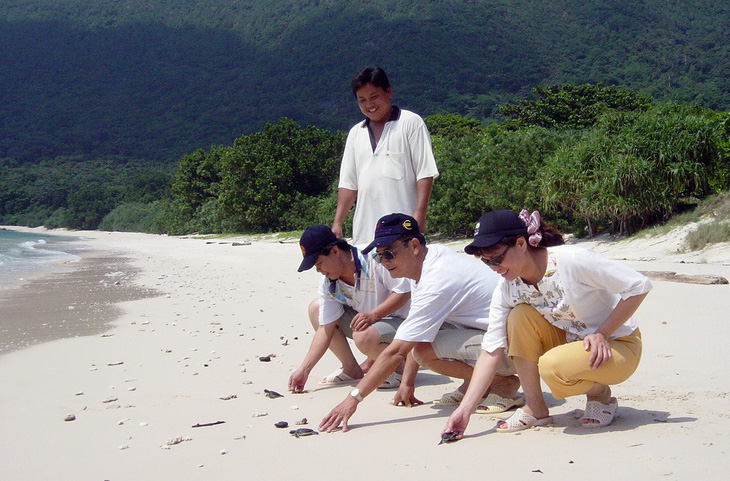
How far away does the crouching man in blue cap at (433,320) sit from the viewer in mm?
3307

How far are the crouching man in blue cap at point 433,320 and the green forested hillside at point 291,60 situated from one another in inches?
2087

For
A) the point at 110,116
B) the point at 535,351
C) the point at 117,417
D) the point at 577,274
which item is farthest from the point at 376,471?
the point at 110,116

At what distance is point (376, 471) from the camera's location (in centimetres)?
272

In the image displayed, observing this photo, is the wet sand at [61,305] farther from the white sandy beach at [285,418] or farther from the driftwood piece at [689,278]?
the driftwood piece at [689,278]

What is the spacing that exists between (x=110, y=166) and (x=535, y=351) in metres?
91.5

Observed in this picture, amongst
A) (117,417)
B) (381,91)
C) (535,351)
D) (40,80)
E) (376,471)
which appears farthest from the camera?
(40,80)

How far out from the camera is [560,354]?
9.76 feet

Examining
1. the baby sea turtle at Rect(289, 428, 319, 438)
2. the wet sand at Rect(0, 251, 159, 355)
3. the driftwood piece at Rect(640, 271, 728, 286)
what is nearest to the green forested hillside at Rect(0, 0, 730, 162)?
the driftwood piece at Rect(640, 271, 728, 286)

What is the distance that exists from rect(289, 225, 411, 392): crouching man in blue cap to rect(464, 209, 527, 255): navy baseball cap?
1006 mm

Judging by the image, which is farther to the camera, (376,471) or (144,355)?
(144,355)

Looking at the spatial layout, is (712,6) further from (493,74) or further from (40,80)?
(40,80)

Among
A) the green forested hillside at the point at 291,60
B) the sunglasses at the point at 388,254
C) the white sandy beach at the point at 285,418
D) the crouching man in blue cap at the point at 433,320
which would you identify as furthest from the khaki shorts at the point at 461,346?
the green forested hillside at the point at 291,60

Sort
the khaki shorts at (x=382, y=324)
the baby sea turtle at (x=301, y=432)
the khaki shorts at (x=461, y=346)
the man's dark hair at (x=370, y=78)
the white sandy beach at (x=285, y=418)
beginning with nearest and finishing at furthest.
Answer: the white sandy beach at (x=285, y=418)
the baby sea turtle at (x=301, y=432)
the khaki shorts at (x=461, y=346)
the khaki shorts at (x=382, y=324)
the man's dark hair at (x=370, y=78)

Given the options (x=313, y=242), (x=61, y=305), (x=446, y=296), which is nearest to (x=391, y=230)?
(x=446, y=296)
